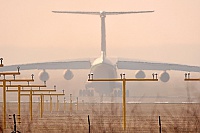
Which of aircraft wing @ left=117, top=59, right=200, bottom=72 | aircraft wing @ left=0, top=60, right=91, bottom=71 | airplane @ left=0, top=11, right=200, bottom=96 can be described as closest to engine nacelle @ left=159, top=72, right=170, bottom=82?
airplane @ left=0, top=11, right=200, bottom=96

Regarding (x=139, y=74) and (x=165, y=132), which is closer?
(x=165, y=132)

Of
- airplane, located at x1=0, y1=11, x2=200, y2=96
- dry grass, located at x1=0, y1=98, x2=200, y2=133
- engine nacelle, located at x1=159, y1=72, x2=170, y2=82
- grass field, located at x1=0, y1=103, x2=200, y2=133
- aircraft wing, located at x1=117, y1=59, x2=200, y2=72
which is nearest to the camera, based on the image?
dry grass, located at x1=0, y1=98, x2=200, y2=133

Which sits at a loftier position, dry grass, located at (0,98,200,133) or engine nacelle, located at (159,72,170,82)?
engine nacelle, located at (159,72,170,82)

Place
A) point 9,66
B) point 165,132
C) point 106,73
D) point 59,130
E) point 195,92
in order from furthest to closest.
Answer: point 9,66 → point 106,73 → point 59,130 → point 165,132 → point 195,92

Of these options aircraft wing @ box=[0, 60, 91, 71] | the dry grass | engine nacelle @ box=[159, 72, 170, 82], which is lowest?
the dry grass

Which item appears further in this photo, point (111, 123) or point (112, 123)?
point (112, 123)

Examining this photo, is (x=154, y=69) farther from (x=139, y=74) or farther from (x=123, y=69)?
(x=139, y=74)

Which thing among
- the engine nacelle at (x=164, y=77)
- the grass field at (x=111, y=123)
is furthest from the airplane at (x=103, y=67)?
the grass field at (x=111, y=123)

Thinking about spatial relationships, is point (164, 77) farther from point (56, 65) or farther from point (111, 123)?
point (111, 123)

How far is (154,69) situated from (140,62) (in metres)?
2.49

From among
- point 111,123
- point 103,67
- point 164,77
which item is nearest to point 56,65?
point 103,67

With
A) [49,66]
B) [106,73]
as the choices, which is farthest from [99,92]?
[49,66]

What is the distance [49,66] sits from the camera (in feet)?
407

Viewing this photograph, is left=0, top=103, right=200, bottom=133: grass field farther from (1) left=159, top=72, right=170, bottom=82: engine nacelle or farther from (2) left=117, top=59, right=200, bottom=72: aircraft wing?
(2) left=117, top=59, right=200, bottom=72: aircraft wing
